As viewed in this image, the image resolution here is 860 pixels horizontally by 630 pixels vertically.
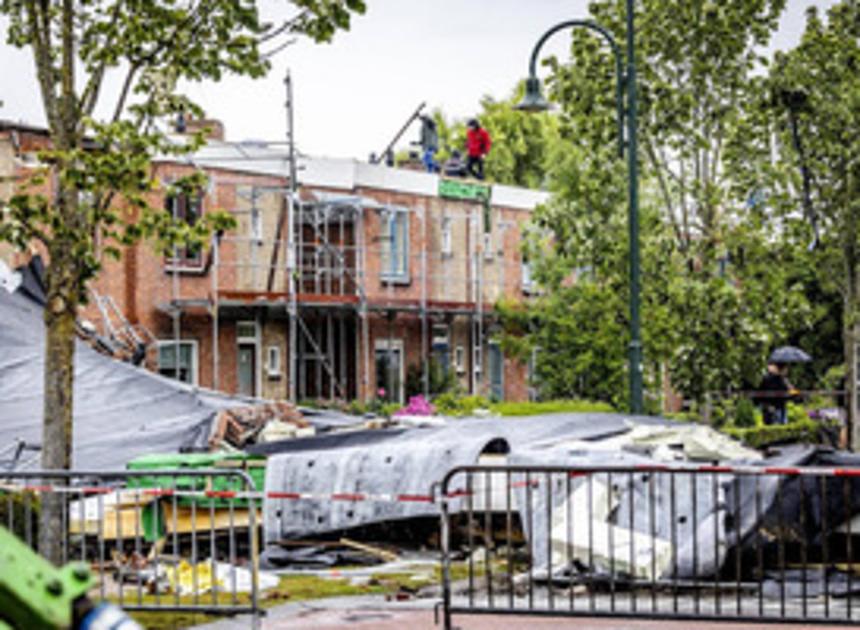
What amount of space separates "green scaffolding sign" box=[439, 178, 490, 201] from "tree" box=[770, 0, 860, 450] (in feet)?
47.1

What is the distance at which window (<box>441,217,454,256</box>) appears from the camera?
4756 centimetres

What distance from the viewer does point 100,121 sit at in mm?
12320

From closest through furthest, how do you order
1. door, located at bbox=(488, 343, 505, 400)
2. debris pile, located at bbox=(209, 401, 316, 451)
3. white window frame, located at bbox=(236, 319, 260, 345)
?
debris pile, located at bbox=(209, 401, 316, 451), white window frame, located at bbox=(236, 319, 260, 345), door, located at bbox=(488, 343, 505, 400)

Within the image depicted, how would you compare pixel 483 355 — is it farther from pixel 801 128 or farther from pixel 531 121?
pixel 531 121

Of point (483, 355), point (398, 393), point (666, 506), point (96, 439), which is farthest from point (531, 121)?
point (666, 506)

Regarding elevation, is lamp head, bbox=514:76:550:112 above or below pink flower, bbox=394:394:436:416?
above

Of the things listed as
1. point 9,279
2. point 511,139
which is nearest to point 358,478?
point 9,279

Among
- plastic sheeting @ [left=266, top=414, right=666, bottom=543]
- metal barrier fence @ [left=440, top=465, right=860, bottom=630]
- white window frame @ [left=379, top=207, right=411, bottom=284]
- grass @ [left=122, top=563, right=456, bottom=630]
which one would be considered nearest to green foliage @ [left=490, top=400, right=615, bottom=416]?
white window frame @ [left=379, top=207, right=411, bottom=284]

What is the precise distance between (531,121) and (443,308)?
29.9 m

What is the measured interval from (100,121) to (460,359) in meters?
37.3

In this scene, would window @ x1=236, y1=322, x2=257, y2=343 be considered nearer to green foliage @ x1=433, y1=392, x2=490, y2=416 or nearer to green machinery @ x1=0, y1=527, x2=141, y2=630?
green foliage @ x1=433, y1=392, x2=490, y2=416

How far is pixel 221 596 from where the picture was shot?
40.5 feet

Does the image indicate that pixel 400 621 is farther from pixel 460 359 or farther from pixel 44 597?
pixel 460 359

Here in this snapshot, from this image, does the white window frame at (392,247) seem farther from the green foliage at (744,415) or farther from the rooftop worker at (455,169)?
the green foliage at (744,415)
